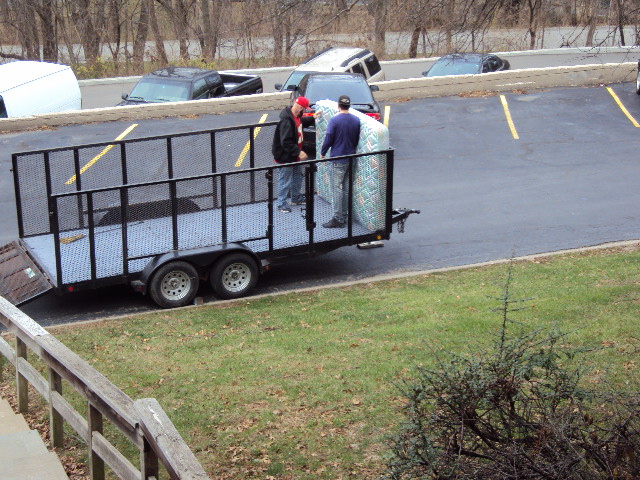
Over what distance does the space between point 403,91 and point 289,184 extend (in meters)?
12.3

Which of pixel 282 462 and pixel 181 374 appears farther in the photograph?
pixel 181 374

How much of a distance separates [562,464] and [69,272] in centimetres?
742

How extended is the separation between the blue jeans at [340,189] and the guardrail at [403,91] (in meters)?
10.4

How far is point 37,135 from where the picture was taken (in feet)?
62.6

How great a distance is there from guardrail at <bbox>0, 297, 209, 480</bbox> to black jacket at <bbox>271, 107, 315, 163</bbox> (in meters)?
5.95

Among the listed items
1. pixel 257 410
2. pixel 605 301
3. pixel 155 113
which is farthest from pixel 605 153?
pixel 257 410

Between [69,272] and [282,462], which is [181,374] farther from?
[69,272]

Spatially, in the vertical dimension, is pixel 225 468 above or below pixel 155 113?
below

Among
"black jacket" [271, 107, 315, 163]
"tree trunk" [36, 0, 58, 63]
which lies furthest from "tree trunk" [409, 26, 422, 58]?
"tree trunk" [36, 0, 58, 63]

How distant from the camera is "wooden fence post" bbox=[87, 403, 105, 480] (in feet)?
15.1

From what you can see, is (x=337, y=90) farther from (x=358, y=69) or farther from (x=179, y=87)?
(x=179, y=87)

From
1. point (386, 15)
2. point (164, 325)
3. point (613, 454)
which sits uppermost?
point (386, 15)

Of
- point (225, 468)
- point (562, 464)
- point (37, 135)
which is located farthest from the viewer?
point (37, 135)

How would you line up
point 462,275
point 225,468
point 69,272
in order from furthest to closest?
point 462,275, point 69,272, point 225,468
